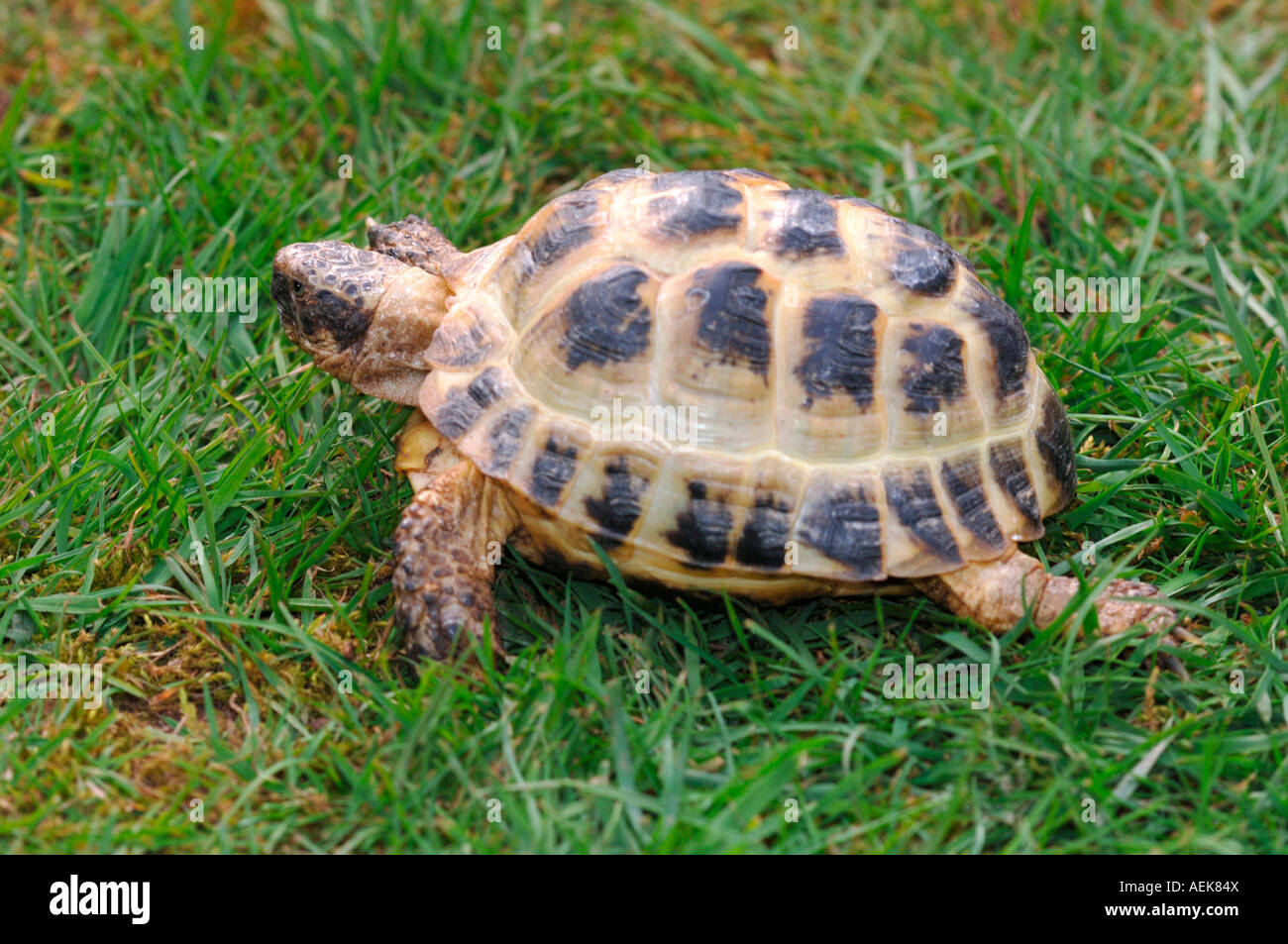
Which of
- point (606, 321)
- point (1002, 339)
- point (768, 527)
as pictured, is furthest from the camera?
point (1002, 339)

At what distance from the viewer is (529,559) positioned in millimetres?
4715

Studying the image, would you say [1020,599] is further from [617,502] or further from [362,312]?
[362,312]

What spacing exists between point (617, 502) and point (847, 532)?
84 centimetres

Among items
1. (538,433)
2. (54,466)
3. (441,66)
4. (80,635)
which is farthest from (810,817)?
(441,66)

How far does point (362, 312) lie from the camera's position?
4.80 meters

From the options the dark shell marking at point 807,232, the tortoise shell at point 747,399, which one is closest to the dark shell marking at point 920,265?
the tortoise shell at point 747,399

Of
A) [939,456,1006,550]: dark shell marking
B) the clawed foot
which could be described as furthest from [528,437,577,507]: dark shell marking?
the clawed foot

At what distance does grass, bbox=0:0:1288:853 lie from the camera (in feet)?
13.0

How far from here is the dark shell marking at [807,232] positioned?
443cm

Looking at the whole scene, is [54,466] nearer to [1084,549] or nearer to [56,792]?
[56,792]

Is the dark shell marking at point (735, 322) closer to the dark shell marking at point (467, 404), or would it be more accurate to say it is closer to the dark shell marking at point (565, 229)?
the dark shell marking at point (565, 229)

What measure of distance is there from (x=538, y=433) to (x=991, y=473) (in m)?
1.72

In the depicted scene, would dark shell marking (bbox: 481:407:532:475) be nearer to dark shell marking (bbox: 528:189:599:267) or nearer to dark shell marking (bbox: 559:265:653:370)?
dark shell marking (bbox: 559:265:653:370)

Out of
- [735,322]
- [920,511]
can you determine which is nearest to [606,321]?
[735,322]
